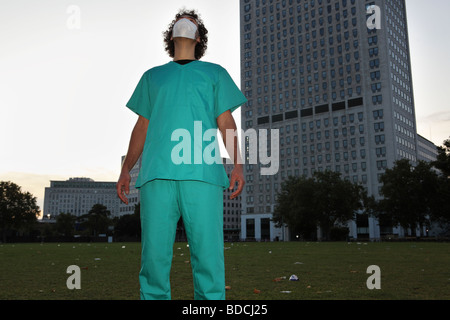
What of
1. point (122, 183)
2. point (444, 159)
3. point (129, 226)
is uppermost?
point (444, 159)

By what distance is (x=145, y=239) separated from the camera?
10.3 ft

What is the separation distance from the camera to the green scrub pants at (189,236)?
3076 mm

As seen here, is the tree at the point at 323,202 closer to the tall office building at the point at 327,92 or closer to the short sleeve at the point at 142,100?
the tall office building at the point at 327,92

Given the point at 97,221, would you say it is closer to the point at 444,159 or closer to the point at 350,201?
the point at 350,201

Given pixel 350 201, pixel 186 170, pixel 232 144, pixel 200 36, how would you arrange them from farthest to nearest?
pixel 350 201
pixel 200 36
pixel 232 144
pixel 186 170

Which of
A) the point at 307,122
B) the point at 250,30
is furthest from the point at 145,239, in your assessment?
the point at 250,30

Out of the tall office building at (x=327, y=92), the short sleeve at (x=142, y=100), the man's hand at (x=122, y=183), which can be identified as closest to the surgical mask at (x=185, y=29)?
the short sleeve at (x=142, y=100)

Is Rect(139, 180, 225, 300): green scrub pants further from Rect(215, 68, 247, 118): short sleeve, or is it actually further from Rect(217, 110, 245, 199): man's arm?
Rect(215, 68, 247, 118): short sleeve

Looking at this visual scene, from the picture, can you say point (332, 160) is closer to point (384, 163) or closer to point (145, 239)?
point (384, 163)

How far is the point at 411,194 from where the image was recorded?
2458 inches

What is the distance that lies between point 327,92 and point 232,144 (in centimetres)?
12369

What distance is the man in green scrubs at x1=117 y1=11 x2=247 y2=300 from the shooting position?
309cm

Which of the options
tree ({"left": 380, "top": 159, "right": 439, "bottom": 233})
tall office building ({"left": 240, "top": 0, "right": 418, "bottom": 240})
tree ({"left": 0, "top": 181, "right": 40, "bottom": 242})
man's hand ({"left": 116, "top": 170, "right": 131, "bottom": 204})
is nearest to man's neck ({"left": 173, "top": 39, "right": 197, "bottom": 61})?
man's hand ({"left": 116, "top": 170, "right": 131, "bottom": 204})

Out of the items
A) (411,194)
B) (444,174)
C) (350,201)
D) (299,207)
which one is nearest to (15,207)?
(299,207)
